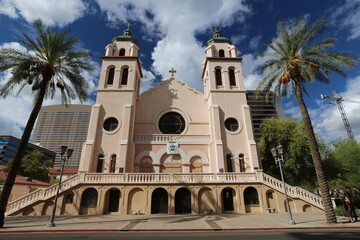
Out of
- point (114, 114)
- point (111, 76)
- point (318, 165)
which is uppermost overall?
point (111, 76)

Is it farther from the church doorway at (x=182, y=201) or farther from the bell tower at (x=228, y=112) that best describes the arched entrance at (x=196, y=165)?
the church doorway at (x=182, y=201)

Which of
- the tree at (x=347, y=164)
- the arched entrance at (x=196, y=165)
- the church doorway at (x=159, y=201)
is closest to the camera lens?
the church doorway at (x=159, y=201)

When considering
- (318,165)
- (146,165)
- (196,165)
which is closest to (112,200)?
(146,165)

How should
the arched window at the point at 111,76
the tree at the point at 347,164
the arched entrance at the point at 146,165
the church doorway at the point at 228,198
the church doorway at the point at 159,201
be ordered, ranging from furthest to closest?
1. the arched window at the point at 111,76
2. the tree at the point at 347,164
3. the arched entrance at the point at 146,165
4. the church doorway at the point at 228,198
5. the church doorway at the point at 159,201

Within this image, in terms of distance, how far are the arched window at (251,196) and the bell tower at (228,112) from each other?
9.50 ft

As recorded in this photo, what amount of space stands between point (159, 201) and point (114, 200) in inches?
153

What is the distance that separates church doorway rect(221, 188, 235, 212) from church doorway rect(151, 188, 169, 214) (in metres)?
5.07

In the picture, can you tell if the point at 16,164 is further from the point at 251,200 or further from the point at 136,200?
the point at 251,200

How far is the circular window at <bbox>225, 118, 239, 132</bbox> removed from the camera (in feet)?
71.8

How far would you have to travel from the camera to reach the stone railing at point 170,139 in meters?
21.4

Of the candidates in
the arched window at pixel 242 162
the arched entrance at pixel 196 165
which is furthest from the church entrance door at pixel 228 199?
the arched entrance at pixel 196 165

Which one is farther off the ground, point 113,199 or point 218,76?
point 218,76

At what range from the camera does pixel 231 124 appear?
72.5 ft

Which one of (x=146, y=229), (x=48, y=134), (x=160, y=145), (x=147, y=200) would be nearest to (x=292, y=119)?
(x=160, y=145)
